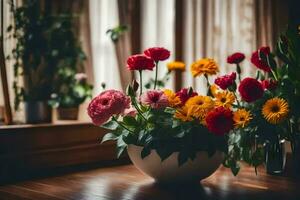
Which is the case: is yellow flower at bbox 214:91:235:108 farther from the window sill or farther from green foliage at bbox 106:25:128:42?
green foliage at bbox 106:25:128:42

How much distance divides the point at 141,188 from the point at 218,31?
237 cm

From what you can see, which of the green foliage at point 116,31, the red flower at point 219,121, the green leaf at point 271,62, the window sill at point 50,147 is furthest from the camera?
the green foliage at point 116,31

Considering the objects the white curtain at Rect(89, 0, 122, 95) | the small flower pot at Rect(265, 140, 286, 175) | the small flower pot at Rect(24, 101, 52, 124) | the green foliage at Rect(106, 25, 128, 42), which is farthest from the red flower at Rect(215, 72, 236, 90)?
the white curtain at Rect(89, 0, 122, 95)

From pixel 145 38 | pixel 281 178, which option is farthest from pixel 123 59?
pixel 281 178

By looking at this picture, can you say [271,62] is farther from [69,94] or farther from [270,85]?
[69,94]

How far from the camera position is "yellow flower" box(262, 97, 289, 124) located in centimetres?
118

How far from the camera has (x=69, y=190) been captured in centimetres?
123

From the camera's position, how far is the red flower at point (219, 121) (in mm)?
1094

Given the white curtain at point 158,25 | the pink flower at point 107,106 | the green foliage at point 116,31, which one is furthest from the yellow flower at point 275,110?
the white curtain at point 158,25

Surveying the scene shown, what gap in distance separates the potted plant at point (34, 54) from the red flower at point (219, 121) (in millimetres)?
991

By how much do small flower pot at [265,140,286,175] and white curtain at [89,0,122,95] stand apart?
1.67 meters

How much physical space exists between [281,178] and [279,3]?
98.0 inches

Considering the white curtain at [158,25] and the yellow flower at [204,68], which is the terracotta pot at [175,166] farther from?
the white curtain at [158,25]

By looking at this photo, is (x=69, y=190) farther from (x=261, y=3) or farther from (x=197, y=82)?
(x=261, y=3)
